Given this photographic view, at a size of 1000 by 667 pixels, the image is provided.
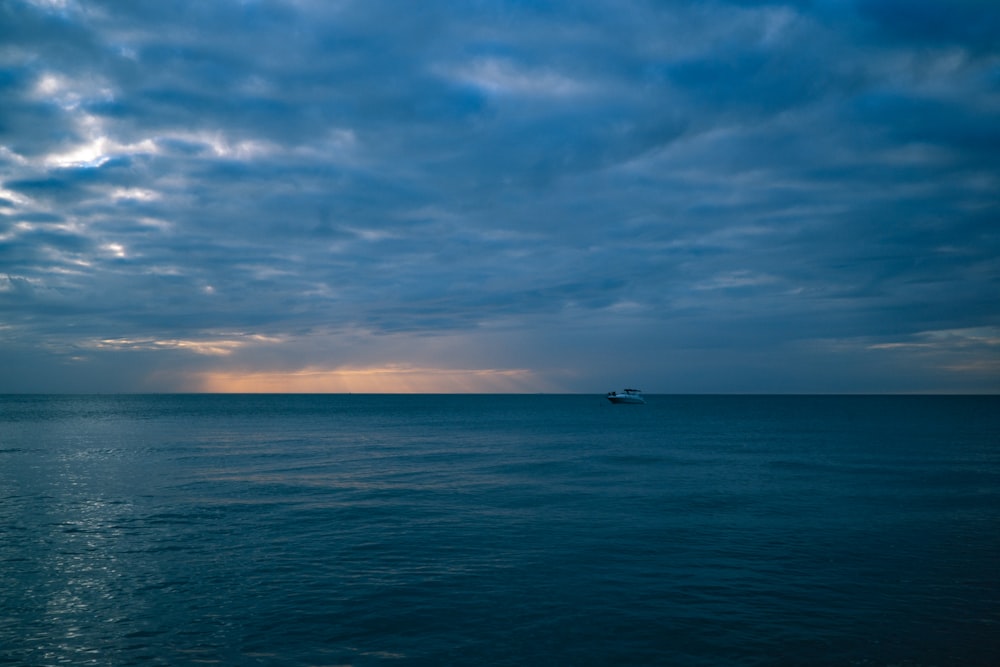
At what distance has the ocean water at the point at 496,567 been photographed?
1509 centimetres

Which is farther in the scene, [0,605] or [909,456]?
[909,456]

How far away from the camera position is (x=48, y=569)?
70.0 feet

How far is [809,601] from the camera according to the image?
711 inches

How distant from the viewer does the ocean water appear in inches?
594

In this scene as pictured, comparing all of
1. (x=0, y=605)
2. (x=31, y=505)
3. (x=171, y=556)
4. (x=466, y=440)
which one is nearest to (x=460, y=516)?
(x=171, y=556)

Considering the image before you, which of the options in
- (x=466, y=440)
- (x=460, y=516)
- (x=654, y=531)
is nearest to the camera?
(x=654, y=531)

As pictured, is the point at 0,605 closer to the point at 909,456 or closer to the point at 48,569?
the point at 48,569

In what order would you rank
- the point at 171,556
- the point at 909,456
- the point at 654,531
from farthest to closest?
the point at 909,456
the point at 654,531
the point at 171,556

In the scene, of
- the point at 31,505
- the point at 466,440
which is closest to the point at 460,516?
the point at 31,505

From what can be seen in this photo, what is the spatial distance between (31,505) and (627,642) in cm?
3342

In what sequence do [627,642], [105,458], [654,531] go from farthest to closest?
[105,458] < [654,531] < [627,642]

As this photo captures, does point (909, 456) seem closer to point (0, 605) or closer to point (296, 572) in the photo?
point (296, 572)

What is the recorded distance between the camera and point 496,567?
69.5 feet

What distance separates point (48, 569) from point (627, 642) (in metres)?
20.2
